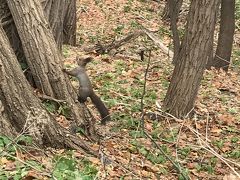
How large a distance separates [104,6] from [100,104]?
11345mm

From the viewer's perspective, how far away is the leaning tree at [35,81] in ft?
16.1

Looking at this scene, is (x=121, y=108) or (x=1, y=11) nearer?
(x=1, y=11)

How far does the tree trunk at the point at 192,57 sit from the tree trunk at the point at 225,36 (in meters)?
4.87

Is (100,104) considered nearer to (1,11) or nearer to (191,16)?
(1,11)

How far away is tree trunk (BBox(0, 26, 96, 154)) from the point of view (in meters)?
4.86

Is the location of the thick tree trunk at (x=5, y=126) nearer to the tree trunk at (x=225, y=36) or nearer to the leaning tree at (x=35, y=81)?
the leaning tree at (x=35, y=81)

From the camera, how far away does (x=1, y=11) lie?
591cm

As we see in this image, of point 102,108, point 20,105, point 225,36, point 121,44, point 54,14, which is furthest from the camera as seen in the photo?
point 225,36

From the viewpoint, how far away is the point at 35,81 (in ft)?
20.1

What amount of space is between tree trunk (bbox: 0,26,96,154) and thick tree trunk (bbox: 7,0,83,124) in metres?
0.78

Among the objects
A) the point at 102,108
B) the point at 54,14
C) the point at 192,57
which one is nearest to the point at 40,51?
the point at 102,108

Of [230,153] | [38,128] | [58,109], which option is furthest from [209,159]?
[38,128]

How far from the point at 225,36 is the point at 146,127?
6.43m

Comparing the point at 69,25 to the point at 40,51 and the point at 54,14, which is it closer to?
the point at 54,14
